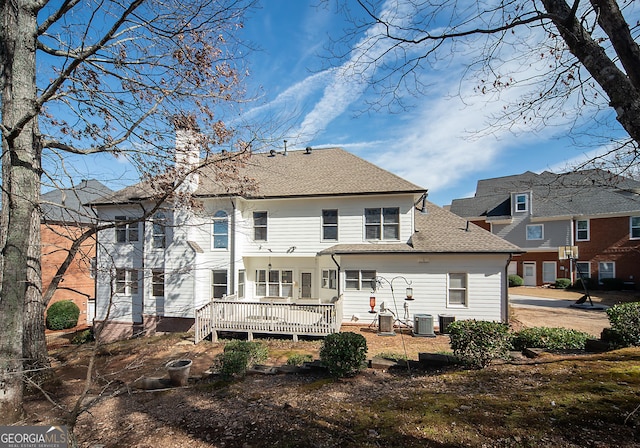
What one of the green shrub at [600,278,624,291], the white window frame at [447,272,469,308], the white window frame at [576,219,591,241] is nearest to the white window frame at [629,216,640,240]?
the white window frame at [576,219,591,241]

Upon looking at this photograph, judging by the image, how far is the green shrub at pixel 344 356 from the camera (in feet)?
18.9

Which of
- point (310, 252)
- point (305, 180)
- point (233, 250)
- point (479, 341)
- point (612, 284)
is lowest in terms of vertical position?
point (612, 284)

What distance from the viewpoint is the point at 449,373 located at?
18.4 feet

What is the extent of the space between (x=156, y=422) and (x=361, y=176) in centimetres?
1148

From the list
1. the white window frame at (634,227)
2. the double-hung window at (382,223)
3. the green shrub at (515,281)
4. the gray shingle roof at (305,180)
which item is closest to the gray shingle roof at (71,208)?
the gray shingle roof at (305,180)

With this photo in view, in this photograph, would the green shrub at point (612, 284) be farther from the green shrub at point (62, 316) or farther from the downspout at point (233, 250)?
the green shrub at point (62, 316)

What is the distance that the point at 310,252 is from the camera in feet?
42.8

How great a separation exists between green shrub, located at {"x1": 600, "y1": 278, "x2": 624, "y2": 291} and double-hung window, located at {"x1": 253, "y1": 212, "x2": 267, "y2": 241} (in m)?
25.4

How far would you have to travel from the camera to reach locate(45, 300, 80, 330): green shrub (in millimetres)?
16344

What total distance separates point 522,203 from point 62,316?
35088 millimetres

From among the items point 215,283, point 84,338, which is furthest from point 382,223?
point 84,338

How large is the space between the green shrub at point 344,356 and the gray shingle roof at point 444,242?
6.33 m

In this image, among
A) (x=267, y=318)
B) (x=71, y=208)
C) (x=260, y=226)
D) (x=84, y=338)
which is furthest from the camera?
(x=260, y=226)

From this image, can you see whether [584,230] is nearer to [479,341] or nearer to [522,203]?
[522,203]
